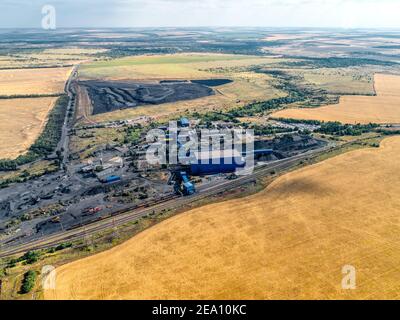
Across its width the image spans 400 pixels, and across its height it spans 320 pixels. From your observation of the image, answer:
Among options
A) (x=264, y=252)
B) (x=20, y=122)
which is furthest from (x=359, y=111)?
(x=20, y=122)

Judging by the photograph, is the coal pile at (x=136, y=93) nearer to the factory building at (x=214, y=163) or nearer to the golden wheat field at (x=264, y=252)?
the factory building at (x=214, y=163)

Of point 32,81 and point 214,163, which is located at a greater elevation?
point 32,81

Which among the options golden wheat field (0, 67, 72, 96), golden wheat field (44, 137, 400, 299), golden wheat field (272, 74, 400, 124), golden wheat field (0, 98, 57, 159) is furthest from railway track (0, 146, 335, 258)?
golden wheat field (0, 67, 72, 96)

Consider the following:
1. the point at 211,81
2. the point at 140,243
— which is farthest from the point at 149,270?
the point at 211,81

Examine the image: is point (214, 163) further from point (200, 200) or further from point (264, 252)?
point (264, 252)

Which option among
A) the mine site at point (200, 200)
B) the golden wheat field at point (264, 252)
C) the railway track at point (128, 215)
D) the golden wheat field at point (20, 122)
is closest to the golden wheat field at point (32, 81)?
the golden wheat field at point (20, 122)

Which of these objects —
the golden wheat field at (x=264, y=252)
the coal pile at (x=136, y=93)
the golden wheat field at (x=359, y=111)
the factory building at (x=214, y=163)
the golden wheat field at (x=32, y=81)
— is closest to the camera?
the golden wheat field at (x=264, y=252)
